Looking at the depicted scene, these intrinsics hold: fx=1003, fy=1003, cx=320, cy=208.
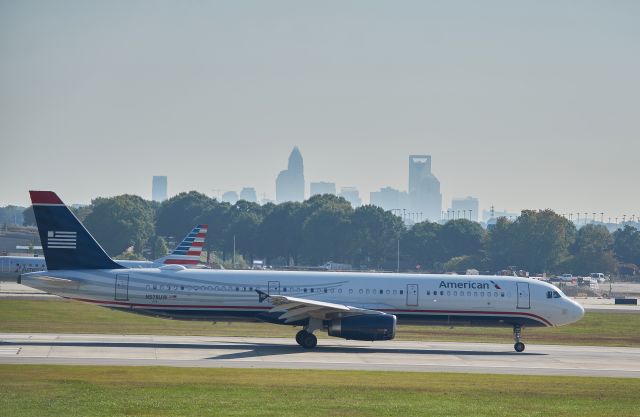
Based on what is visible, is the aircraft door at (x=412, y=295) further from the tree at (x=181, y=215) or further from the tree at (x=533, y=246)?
the tree at (x=181, y=215)

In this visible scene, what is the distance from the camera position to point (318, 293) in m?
46.3

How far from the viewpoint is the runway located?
38.2 metres

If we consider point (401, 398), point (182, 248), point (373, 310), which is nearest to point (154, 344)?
point (373, 310)

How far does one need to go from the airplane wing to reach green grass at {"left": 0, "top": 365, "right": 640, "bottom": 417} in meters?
7.35

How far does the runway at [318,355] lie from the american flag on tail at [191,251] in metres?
35.3

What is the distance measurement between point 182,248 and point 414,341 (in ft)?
141

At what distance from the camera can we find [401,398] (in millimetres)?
30656

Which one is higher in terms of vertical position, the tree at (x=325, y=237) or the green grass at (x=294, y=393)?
the tree at (x=325, y=237)

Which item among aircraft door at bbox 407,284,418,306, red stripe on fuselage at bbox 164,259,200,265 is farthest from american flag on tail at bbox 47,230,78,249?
red stripe on fuselage at bbox 164,259,200,265

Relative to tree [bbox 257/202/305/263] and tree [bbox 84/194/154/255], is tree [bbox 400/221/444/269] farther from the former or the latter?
tree [bbox 84/194/154/255]

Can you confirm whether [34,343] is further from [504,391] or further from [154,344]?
[504,391]

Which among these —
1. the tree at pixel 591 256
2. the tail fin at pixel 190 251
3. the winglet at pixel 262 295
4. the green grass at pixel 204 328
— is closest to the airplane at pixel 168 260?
the tail fin at pixel 190 251

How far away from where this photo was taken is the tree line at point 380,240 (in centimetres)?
14550

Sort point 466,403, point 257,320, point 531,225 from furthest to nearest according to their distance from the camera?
1. point 531,225
2. point 257,320
3. point 466,403
